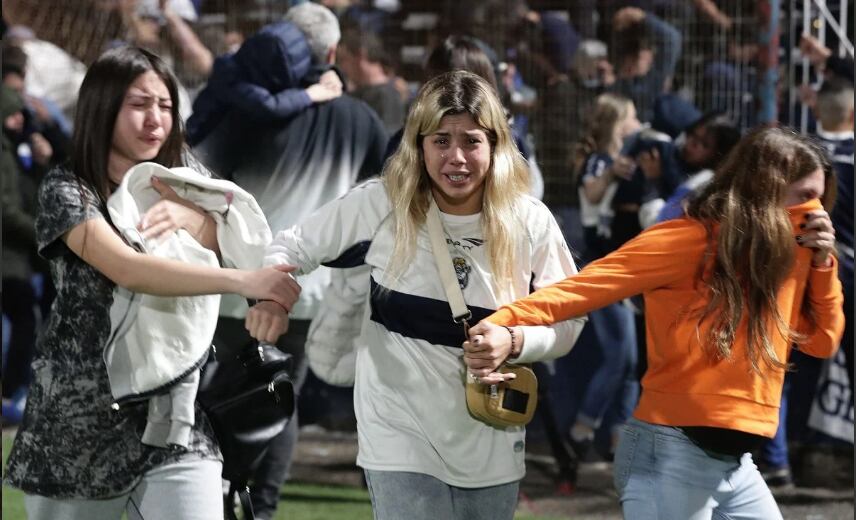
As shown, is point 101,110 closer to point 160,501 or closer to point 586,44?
point 160,501

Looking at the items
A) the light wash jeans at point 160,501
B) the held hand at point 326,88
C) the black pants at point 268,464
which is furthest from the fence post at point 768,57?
the light wash jeans at point 160,501

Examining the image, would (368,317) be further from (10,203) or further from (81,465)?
(10,203)

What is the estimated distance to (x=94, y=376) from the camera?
3.20 metres

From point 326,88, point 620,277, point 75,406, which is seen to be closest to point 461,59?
point 326,88

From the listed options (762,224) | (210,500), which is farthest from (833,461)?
(210,500)

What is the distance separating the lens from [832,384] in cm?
641

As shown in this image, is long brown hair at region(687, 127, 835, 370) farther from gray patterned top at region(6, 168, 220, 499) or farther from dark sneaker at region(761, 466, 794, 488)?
dark sneaker at region(761, 466, 794, 488)

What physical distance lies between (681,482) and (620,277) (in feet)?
1.73

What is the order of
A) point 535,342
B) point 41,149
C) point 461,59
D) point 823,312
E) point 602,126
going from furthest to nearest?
point 41,149 < point 602,126 < point 461,59 < point 823,312 < point 535,342

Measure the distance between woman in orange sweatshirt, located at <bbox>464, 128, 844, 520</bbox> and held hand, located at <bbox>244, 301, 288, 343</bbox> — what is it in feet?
1.54

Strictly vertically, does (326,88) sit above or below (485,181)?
below

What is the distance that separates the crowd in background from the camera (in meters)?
6.10

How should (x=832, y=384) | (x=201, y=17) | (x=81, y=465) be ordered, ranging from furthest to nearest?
(x=201, y=17) → (x=832, y=384) → (x=81, y=465)

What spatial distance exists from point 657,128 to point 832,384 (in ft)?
5.04
